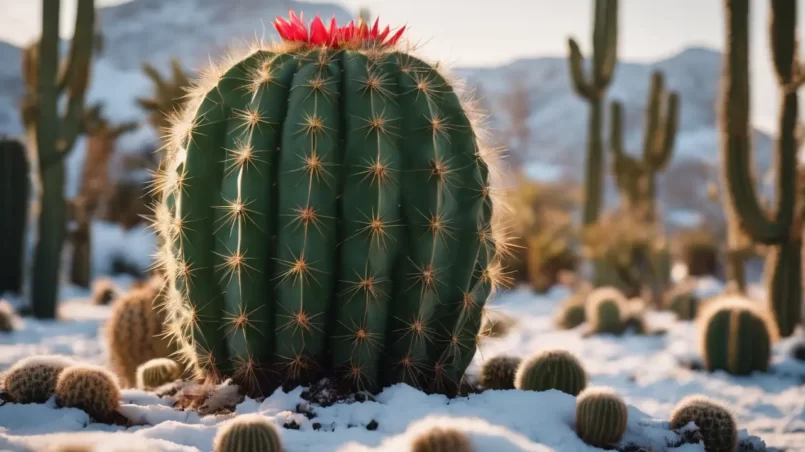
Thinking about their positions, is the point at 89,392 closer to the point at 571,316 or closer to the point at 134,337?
the point at 134,337

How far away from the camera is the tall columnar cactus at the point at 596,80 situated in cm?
1023

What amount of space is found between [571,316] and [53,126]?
23.8 ft

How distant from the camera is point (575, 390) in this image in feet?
12.3

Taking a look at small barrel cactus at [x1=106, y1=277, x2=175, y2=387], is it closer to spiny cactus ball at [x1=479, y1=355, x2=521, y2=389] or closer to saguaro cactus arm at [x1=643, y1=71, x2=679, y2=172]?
spiny cactus ball at [x1=479, y1=355, x2=521, y2=389]

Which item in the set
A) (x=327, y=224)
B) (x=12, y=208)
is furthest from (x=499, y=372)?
(x=12, y=208)

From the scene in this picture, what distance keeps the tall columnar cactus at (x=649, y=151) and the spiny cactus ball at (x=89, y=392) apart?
11.3 m

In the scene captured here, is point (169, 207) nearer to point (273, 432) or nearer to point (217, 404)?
point (217, 404)

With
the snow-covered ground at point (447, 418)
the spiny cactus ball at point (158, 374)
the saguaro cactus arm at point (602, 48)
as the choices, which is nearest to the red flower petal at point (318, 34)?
the snow-covered ground at point (447, 418)

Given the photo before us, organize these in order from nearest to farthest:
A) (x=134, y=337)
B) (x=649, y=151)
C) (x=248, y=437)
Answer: (x=248, y=437)
(x=134, y=337)
(x=649, y=151)

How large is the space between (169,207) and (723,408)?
2.86m

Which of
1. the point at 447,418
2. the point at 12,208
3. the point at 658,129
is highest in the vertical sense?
the point at 658,129

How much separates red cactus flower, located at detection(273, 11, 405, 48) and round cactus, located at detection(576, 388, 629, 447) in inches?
79.2

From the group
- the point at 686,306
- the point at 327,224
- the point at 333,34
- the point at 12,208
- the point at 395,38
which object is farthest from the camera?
the point at 12,208

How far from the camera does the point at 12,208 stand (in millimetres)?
11359
